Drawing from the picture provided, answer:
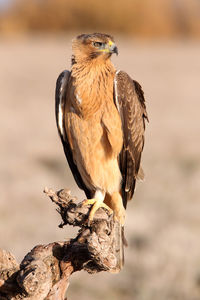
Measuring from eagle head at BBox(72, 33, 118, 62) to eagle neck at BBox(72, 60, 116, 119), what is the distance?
0.19ft

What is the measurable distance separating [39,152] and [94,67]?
31.7ft

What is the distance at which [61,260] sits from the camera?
513 centimetres

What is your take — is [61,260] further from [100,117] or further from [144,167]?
[144,167]

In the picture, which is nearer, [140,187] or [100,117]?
[100,117]

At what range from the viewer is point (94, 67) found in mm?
6105

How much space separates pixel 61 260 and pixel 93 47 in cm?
200

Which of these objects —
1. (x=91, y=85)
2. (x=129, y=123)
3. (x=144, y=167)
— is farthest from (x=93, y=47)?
(x=144, y=167)

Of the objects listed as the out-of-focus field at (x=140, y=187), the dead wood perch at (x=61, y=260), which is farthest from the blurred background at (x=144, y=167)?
the dead wood perch at (x=61, y=260)

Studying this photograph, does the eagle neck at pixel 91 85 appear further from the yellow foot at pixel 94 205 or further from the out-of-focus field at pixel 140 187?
the out-of-focus field at pixel 140 187

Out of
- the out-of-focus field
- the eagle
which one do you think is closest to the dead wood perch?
the eagle

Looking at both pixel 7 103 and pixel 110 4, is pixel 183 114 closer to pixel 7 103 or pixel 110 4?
pixel 7 103

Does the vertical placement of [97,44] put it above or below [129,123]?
above

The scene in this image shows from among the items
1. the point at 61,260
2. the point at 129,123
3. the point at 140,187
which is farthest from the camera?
the point at 140,187

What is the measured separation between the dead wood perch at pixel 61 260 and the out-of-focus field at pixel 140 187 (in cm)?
368
